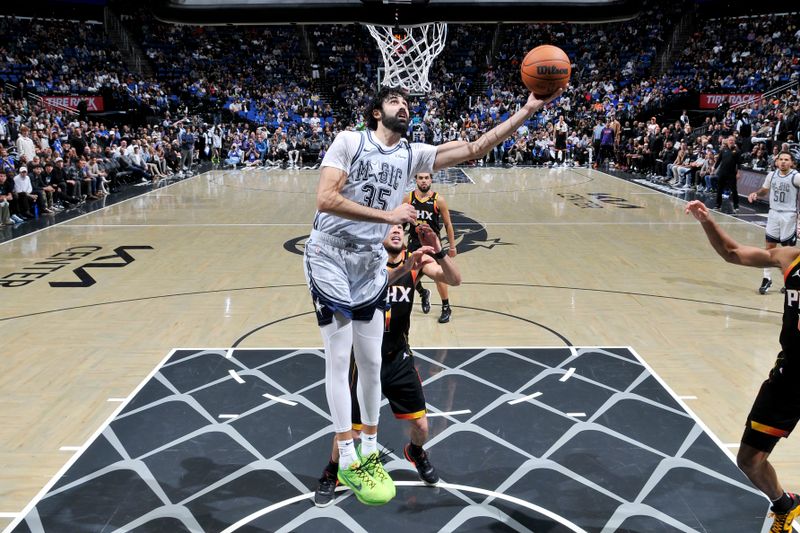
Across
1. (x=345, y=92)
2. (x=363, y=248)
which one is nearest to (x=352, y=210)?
(x=363, y=248)

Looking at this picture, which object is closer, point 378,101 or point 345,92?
point 378,101

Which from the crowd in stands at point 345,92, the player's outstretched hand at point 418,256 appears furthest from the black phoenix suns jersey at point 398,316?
the crowd in stands at point 345,92

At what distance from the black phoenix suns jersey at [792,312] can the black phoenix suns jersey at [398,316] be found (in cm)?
190

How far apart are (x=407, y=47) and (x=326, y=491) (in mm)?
13910

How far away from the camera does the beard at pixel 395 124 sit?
369 cm

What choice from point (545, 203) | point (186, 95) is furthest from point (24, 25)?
point (545, 203)

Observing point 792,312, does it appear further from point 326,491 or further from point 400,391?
point 326,491

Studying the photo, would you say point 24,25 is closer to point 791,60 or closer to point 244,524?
point 791,60

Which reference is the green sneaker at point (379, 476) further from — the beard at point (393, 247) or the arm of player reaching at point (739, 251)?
the arm of player reaching at point (739, 251)

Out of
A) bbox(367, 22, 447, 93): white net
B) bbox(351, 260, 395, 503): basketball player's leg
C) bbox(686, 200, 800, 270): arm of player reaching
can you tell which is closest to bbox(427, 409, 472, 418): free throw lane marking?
bbox(351, 260, 395, 503): basketball player's leg

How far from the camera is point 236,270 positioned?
1002cm

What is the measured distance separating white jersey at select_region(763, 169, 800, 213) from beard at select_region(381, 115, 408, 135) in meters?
6.40

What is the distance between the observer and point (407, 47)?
1659 cm

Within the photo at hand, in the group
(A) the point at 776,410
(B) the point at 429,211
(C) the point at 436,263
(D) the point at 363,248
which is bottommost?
(A) the point at 776,410
